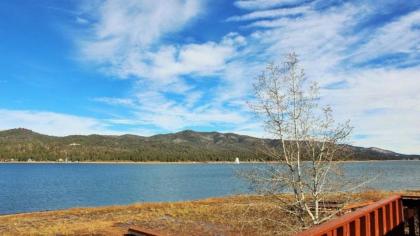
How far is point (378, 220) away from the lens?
6402 millimetres

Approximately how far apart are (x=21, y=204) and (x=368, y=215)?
190 ft

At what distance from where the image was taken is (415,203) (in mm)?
7949

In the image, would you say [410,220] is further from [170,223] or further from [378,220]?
[170,223]

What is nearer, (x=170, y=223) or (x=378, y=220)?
(x=378, y=220)

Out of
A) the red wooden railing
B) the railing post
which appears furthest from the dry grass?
the red wooden railing

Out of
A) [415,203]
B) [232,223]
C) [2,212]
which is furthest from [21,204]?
[415,203]

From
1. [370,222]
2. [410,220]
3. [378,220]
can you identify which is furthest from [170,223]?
[370,222]

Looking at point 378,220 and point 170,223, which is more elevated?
point 378,220

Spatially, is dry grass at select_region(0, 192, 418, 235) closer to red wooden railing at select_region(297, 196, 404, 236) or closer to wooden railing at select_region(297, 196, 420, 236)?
wooden railing at select_region(297, 196, 420, 236)

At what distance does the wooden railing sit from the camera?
4.66m

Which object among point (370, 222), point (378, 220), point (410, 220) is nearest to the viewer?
point (370, 222)

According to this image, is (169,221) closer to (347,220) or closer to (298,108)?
(298,108)

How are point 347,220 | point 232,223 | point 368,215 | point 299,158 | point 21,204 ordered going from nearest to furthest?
point 347,220 < point 368,215 < point 299,158 < point 232,223 < point 21,204

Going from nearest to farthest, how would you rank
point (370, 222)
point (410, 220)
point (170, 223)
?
point (370, 222)
point (410, 220)
point (170, 223)
